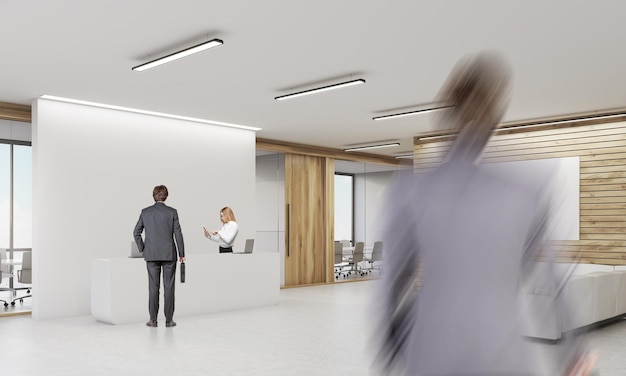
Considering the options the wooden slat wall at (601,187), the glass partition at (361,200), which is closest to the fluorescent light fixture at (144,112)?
the wooden slat wall at (601,187)

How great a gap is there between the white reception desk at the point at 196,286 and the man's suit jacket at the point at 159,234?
0.64m

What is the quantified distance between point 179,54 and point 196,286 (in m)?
3.95

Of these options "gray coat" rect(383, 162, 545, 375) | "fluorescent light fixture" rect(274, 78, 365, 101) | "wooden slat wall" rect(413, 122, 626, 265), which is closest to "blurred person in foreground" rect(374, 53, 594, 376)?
"gray coat" rect(383, 162, 545, 375)

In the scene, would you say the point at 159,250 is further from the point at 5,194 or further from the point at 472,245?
the point at 472,245

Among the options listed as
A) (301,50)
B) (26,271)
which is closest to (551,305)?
(301,50)

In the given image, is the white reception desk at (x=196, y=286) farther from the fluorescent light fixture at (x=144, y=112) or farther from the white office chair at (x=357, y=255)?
the white office chair at (x=357, y=255)

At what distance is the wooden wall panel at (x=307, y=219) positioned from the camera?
13906 millimetres

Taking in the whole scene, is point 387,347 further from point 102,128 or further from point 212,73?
point 102,128

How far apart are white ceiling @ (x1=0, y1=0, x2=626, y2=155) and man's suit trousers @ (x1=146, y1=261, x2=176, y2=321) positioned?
2.44 m

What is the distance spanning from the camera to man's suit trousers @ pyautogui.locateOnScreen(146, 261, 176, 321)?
8.20 metres

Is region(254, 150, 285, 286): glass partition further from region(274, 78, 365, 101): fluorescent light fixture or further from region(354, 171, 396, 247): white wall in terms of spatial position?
region(274, 78, 365, 101): fluorescent light fixture

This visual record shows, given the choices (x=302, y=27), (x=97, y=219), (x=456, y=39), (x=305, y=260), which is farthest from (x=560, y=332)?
(x=305, y=260)

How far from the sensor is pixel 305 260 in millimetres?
14195

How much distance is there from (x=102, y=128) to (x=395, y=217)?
9.46 metres
